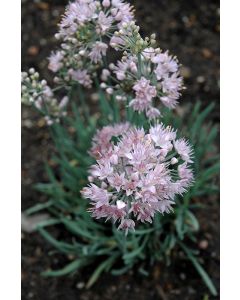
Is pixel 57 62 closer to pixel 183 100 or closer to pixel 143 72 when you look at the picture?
pixel 143 72

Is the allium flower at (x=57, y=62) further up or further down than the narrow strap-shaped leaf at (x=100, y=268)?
further up

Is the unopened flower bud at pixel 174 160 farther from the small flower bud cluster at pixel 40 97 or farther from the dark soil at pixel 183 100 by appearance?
the dark soil at pixel 183 100

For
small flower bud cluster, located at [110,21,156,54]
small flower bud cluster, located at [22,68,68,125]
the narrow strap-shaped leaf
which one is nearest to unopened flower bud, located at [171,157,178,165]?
small flower bud cluster, located at [110,21,156,54]

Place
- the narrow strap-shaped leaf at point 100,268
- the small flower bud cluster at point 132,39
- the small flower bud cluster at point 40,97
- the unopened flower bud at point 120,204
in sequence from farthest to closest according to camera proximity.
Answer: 1. the narrow strap-shaped leaf at point 100,268
2. the small flower bud cluster at point 40,97
3. the small flower bud cluster at point 132,39
4. the unopened flower bud at point 120,204

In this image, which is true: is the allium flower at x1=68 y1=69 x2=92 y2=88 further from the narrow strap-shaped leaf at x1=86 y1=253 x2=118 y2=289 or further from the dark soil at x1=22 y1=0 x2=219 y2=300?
the dark soil at x1=22 y1=0 x2=219 y2=300

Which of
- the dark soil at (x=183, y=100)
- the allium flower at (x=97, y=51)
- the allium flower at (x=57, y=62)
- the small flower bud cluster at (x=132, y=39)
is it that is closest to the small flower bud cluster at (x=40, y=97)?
the allium flower at (x=57, y=62)
